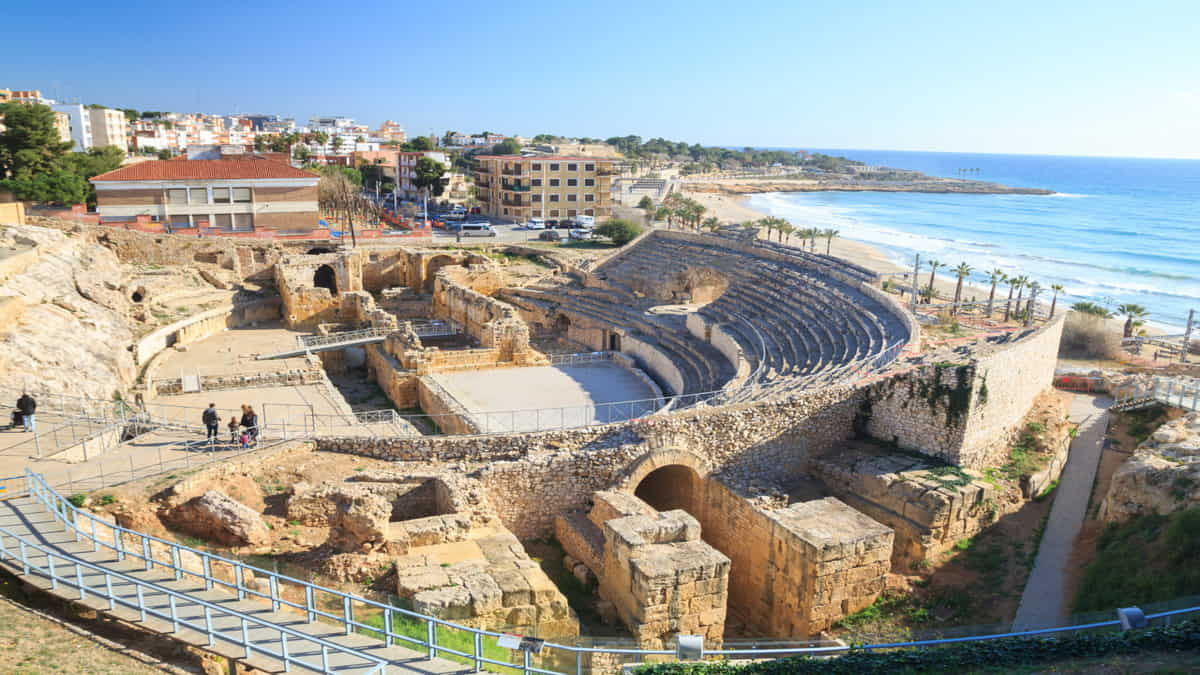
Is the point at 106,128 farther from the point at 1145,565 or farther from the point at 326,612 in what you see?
the point at 1145,565

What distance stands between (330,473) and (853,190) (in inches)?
6161

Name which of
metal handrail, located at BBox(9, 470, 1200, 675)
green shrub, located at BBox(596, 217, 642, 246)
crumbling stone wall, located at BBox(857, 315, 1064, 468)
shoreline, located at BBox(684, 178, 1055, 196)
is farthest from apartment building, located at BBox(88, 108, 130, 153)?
crumbling stone wall, located at BBox(857, 315, 1064, 468)

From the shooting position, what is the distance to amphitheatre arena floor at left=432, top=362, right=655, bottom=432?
74.7 feet

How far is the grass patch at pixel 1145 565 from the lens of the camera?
12.5 metres

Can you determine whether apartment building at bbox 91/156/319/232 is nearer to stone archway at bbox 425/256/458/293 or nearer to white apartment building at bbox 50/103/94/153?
stone archway at bbox 425/256/458/293

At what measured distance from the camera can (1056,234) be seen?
263 feet

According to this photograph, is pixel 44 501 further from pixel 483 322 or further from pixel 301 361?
pixel 483 322

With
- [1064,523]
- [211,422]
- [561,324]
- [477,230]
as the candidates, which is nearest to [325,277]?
[561,324]

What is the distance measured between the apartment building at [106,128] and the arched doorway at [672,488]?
8878 cm

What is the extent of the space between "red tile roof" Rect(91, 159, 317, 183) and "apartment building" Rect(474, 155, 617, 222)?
897 inches

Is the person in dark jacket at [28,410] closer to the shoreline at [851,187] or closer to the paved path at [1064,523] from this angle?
the paved path at [1064,523]

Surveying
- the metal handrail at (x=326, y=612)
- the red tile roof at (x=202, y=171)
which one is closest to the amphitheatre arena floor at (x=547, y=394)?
the metal handrail at (x=326, y=612)

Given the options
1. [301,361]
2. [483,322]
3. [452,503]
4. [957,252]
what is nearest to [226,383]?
[301,361]

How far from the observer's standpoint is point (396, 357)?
91.9 ft
